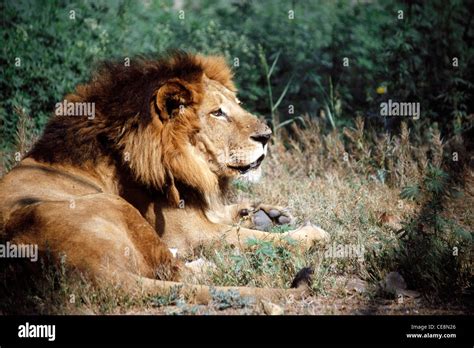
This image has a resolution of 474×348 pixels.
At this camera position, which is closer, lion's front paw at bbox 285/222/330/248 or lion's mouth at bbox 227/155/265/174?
lion's front paw at bbox 285/222/330/248

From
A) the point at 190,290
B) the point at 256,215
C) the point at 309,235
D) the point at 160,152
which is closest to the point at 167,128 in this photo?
the point at 160,152

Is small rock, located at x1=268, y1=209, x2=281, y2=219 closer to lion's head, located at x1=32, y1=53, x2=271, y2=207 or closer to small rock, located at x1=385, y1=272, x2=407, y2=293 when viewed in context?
lion's head, located at x1=32, y1=53, x2=271, y2=207

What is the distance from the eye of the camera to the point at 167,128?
228 inches

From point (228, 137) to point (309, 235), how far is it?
1.01 meters

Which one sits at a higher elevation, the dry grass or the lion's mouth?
the lion's mouth

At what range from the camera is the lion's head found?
226 inches

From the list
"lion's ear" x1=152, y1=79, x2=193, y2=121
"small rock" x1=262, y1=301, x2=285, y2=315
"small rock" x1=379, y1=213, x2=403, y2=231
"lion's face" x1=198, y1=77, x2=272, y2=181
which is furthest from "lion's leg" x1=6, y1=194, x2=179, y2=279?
"small rock" x1=379, y1=213, x2=403, y2=231

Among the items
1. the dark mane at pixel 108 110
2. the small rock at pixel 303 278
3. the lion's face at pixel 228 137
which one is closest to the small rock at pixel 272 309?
the small rock at pixel 303 278

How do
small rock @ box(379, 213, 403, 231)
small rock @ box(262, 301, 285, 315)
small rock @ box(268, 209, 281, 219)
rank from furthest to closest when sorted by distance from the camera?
small rock @ box(268, 209, 281, 219), small rock @ box(379, 213, 403, 231), small rock @ box(262, 301, 285, 315)

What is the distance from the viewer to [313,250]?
579 centimetres

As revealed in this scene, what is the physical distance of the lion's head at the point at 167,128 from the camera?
5746mm

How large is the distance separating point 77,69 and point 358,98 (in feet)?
11.8
